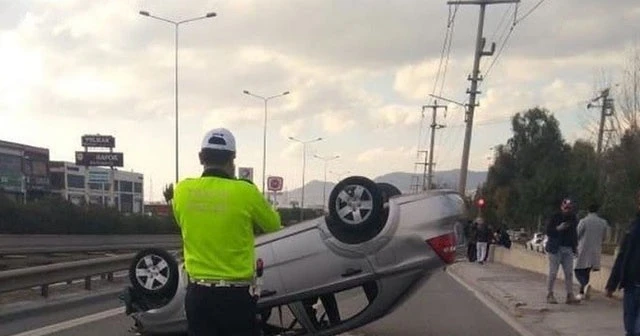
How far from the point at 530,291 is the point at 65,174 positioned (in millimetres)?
83549

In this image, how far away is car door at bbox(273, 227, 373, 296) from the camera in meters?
8.45

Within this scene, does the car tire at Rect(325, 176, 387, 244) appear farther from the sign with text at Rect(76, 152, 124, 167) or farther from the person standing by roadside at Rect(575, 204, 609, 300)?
the sign with text at Rect(76, 152, 124, 167)

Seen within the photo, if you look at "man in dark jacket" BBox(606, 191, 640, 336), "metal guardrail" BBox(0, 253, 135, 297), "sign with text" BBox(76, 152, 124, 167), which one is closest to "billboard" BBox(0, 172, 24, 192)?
"sign with text" BBox(76, 152, 124, 167)

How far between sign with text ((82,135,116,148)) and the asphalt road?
82.2m

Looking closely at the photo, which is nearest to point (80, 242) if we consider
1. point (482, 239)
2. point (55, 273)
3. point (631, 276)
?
point (482, 239)

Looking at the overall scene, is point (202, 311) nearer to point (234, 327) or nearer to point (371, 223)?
point (234, 327)

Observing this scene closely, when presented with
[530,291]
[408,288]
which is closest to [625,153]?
[530,291]

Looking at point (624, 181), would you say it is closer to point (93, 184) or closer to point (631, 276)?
point (631, 276)

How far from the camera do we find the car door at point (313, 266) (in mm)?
8453

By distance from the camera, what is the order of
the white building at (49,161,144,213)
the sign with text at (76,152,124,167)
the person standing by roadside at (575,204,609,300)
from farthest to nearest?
the sign with text at (76,152,124,167)
the white building at (49,161,144,213)
the person standing by roadside at (575,204,609,300)

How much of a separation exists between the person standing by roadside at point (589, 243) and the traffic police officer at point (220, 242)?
1094cm

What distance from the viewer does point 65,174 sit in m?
95.8

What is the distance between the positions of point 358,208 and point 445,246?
3.00 feet

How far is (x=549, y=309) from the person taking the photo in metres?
14.2
